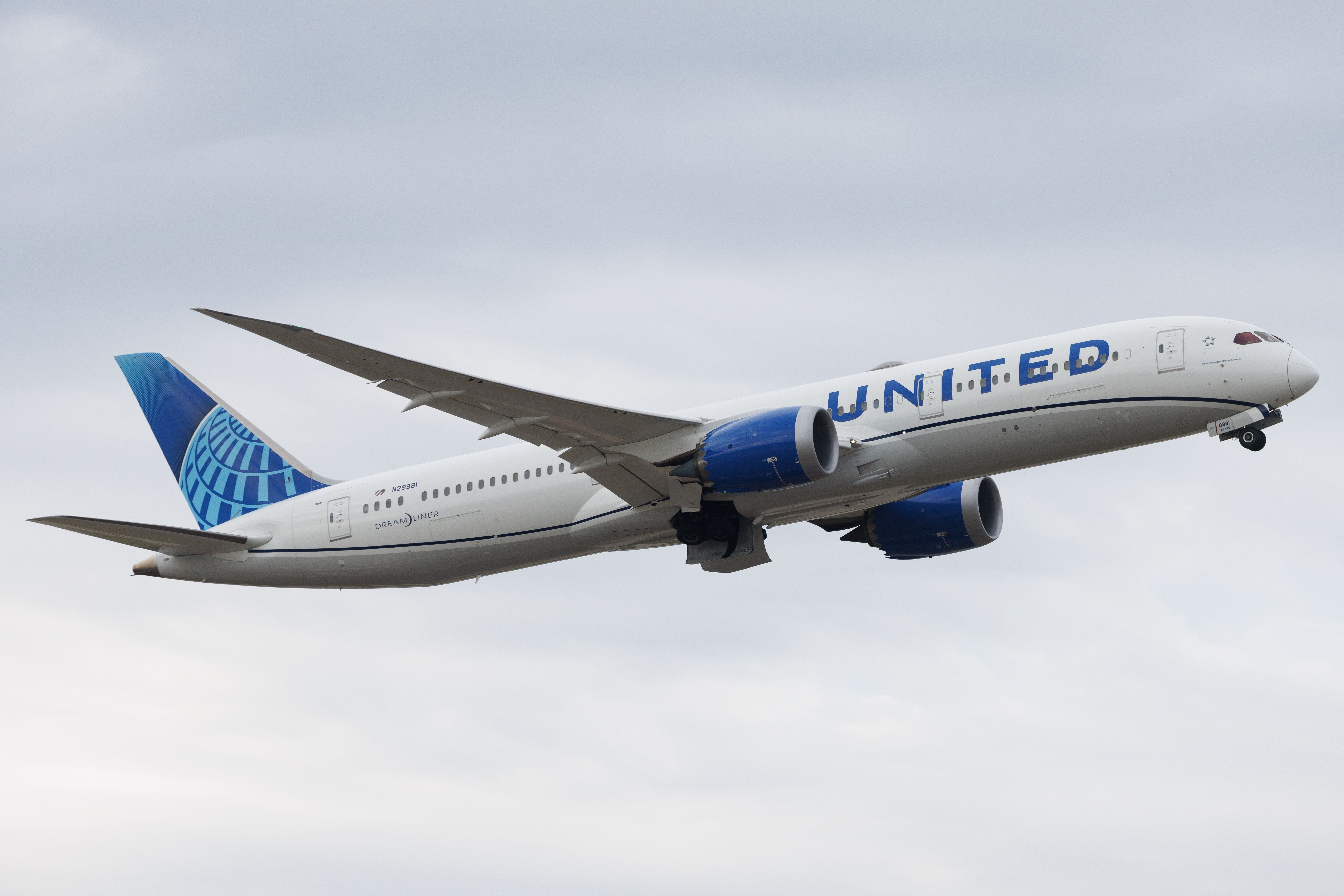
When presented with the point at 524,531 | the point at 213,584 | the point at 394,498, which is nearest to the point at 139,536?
the point at 213,584

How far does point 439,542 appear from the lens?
1406 inches

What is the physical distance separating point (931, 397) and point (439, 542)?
12444 mm

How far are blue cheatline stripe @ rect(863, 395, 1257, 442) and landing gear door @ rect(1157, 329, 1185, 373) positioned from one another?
567mm

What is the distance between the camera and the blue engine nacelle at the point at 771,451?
98.6ft

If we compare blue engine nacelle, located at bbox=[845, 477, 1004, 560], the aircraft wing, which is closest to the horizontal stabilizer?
the aircraft wing

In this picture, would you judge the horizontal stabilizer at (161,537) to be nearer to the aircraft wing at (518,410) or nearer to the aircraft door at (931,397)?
the aircraft wing at (518,410)

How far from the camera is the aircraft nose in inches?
1153

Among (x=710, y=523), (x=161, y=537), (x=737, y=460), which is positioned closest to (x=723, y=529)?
(x=710, y=523)

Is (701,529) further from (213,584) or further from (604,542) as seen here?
(213,584)

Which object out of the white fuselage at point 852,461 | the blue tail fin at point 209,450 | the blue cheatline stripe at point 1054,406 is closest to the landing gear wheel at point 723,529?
the white fuselage at point 852,461

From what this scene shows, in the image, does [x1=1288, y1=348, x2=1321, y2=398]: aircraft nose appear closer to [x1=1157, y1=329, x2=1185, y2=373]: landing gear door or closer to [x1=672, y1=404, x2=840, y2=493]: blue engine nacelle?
[x1=1157, y1=329, x2=1185, y2=373]: landing gear door

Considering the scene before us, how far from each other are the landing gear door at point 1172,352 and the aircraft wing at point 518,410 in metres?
9.65

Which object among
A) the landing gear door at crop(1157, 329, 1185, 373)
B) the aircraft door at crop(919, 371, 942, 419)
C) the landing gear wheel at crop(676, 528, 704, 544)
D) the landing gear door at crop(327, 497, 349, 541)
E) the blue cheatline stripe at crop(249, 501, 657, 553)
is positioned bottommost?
the landing gear wheel at crop(676, 528, 704, 544)

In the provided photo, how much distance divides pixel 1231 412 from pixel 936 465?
591 centimetres
